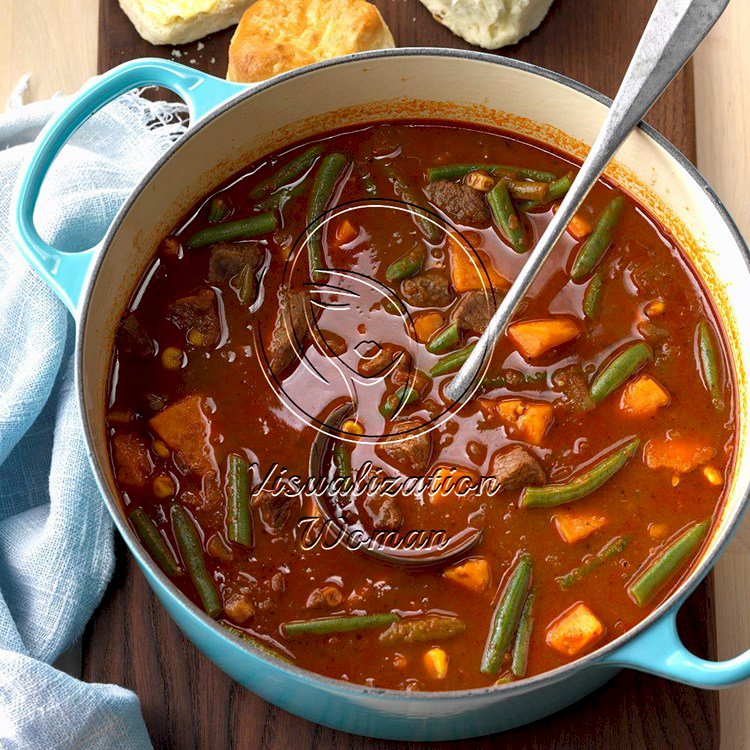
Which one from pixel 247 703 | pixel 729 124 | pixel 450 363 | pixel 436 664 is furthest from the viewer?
pixel 729 124

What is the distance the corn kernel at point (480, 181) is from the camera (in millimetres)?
2892

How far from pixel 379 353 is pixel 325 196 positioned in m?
0.50

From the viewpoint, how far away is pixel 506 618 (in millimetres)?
2527

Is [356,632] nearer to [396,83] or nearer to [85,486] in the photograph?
[85,486]

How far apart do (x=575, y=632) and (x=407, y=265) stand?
3.34 ft

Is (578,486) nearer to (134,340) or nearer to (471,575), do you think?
(471,575)

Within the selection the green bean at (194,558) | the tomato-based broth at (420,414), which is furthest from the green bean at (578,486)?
the green bean at (194,558)

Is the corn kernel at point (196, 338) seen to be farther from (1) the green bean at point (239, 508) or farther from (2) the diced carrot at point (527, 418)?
(2) the diced carrot at point (527, 418)

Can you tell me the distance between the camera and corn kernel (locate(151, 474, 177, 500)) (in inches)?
105

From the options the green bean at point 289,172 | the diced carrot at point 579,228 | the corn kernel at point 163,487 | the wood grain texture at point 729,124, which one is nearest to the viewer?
the corn kernel at point 163,487

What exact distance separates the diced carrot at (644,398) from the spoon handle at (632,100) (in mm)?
371

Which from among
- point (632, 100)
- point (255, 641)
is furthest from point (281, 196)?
point (255, 641)

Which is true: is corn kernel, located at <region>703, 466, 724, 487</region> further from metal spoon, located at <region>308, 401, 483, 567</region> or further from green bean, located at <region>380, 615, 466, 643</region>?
green bean, located at <region>380, 615, 466, 643</region>

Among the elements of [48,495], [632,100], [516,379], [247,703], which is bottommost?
[247,703]
